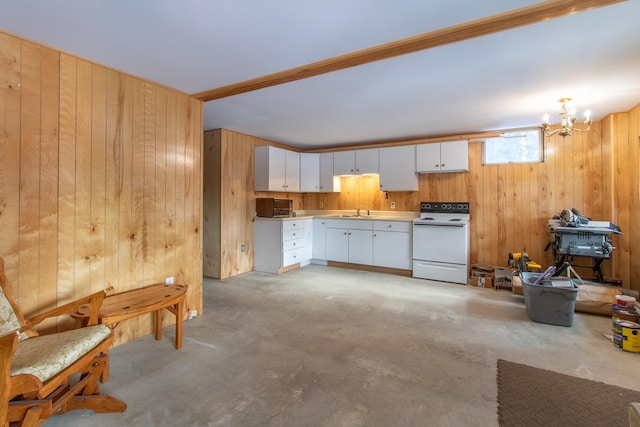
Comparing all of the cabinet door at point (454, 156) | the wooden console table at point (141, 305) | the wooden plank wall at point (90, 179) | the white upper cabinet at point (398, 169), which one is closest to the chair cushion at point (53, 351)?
the wooden console table at point (141, 305)

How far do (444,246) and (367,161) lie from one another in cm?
192

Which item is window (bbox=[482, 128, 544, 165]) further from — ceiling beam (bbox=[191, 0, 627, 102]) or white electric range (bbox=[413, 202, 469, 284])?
ceiling beam (bbox=[191, 0, 627, 102])

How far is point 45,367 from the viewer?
4.51 feet

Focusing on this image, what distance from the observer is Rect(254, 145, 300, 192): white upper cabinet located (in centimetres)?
491

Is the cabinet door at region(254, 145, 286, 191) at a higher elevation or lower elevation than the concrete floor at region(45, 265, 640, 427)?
higher

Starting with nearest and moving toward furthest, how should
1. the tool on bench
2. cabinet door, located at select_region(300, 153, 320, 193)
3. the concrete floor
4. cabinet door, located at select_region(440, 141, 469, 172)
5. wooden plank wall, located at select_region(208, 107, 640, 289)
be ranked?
the concrete floor
wooden plank wall, located at select_region(208, 107, 640, 289)
the tool on bench
cabinet door, located at select_region(440, 141, 469, 172)
cabinet door, located at select_region(300, 153, 320, 193)

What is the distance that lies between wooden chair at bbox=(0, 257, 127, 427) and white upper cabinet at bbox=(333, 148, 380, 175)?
13.8 feet

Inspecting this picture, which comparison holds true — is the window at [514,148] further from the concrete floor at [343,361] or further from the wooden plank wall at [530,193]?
the concrete floor at [343,361]

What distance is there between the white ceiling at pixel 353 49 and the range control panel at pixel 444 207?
157 centimetres

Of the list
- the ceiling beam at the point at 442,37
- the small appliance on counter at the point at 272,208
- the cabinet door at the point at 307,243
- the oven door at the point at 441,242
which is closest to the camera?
the ceiling beam at the point at 442,37

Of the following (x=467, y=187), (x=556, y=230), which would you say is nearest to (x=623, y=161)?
(x=556, y=230)

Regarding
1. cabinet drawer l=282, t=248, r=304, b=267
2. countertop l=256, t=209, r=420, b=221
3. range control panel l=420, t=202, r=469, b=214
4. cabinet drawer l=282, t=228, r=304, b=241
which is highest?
range control panel l=420, t=202, r=469, b=214

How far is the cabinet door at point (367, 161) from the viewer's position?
5188 millimetres

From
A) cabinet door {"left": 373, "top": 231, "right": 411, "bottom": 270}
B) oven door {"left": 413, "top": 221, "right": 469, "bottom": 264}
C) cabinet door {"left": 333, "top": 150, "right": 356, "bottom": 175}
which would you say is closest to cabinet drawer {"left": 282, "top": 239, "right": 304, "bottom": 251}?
cabinet door {"left": 373, "top": 231, "right": 411, "bottom": 270}
